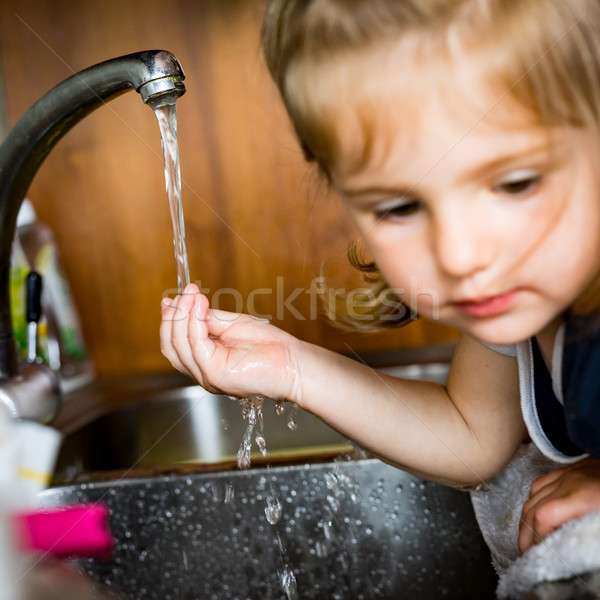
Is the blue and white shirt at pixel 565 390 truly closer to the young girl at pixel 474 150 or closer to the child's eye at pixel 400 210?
the young girl at pixel 474 150

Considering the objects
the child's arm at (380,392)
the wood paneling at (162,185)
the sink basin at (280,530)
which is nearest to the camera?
the child's arm at (380,392)

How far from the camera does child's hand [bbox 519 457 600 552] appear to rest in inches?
23.1

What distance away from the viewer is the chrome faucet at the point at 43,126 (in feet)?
2.07

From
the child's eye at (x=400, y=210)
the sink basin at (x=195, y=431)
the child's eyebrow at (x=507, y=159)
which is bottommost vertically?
the sink basin at (x=195, y=431)

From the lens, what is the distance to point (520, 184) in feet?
1.56

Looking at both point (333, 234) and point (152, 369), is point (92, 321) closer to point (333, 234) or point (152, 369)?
point (152, 369)

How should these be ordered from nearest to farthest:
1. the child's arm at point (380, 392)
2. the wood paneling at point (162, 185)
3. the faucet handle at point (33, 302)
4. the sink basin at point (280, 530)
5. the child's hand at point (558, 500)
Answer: the child's hand at point (558, 500)
the child's arm at point (380, 392)
the sink basin at point (280, 530)
the faucet handle at point (33, 302)
the wood paneling at point (162, 185)

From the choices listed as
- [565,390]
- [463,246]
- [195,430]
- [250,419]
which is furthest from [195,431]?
[463,246]

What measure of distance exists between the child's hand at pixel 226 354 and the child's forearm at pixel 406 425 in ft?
0.09

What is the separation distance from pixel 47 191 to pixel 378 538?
89cm

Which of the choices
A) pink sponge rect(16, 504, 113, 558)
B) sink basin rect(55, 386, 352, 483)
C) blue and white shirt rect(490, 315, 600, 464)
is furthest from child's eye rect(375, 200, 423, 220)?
sink basin rect(55, 386, 352, 483)

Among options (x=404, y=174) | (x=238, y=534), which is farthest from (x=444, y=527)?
(x=404, y=174)

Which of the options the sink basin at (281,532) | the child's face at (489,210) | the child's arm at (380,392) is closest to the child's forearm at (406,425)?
the child's arm at (380,392)

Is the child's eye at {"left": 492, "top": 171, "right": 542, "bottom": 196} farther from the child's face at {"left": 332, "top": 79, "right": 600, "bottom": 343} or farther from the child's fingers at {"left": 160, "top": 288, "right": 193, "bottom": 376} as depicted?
the child's fingers at {"left": 160, "top": 288, "right": 193, "bottom": 376}
